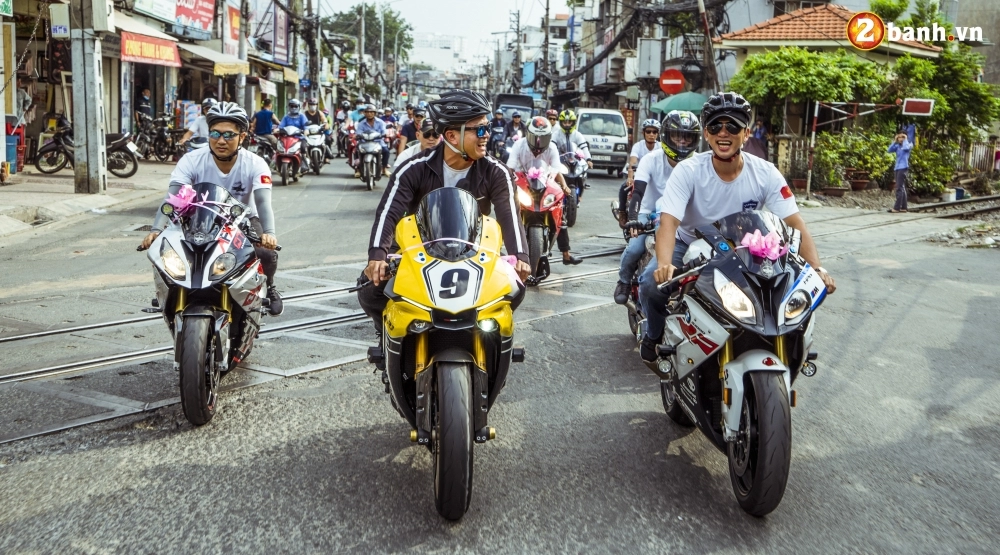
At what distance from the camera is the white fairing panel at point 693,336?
13.5 feet

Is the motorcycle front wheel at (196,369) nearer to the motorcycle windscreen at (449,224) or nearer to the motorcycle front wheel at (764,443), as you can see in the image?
the motorcycle windscreen at (449,224)

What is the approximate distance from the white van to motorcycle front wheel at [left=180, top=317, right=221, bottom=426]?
22621mm

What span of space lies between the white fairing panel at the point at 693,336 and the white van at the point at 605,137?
74.3 feet

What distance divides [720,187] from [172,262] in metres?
2.75

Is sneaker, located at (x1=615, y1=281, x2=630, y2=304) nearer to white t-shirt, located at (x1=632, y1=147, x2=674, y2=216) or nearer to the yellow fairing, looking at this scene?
white t-shirt, located at (x1=632, y1=147, x2=674, y2=216)

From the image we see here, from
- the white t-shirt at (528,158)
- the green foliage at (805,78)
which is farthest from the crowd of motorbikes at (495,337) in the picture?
the green foliage at (805,78)

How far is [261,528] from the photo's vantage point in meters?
3.67

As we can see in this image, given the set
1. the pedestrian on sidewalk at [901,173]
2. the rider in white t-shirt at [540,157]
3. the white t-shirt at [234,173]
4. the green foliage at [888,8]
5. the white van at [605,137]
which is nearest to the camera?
the white t-shirt at [234,173]

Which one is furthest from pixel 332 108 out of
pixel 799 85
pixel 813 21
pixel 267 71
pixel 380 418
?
pixel 380 418

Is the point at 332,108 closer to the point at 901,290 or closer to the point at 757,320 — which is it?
the point at 901,290

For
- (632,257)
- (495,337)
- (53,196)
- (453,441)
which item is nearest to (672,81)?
(53,196)

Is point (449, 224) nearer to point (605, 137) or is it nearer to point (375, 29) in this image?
point (605, 137)

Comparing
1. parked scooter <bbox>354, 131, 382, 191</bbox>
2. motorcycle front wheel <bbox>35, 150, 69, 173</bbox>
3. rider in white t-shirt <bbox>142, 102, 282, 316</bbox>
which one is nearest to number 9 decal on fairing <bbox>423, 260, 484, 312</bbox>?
rider in white t-shirt <bbox>142, 102, 282, 316</bbox>

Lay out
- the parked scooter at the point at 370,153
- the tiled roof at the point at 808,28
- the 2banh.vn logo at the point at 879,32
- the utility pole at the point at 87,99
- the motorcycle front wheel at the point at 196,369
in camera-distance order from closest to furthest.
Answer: the motorcycle front wheel at the point at 196,369 < the utility pole at the point at 87,99 < the parked scooter at the point at 370,153 < the 2banh.vn logo at the point at 879,32 < the tiled roof at the point at 808,28
